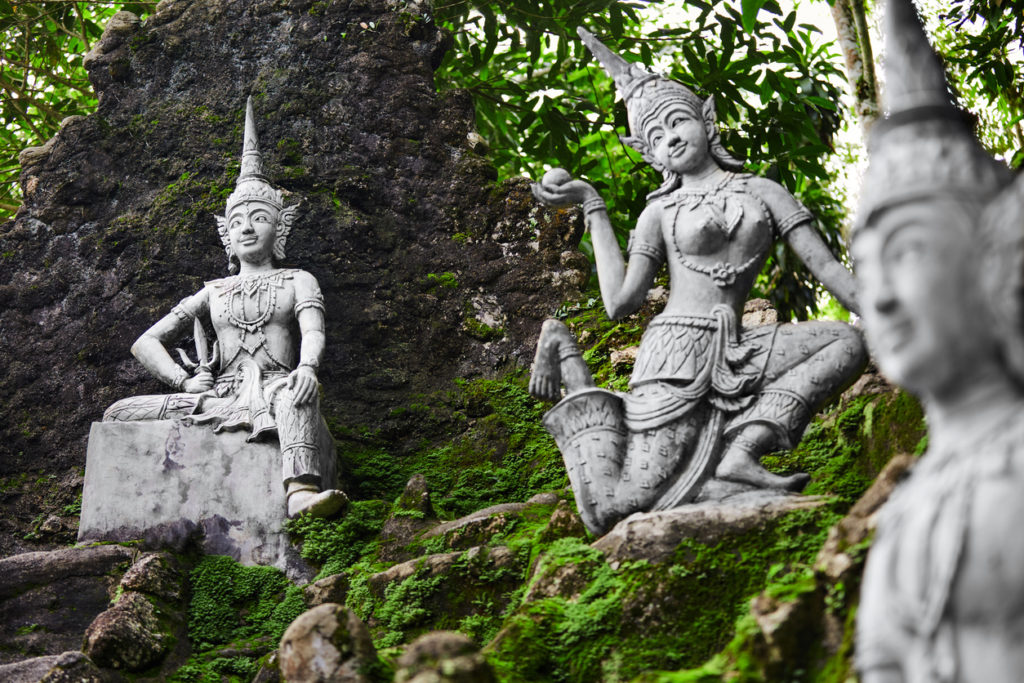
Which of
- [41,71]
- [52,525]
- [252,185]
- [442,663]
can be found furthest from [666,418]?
[41,71]

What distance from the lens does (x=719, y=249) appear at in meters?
6.84

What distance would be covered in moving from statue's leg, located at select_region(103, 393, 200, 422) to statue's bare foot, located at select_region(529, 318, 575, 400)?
2998 mm

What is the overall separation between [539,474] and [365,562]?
177cm

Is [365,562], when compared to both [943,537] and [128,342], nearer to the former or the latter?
[128,342]

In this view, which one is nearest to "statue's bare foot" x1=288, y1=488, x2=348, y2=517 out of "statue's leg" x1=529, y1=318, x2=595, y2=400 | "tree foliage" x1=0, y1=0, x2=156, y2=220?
"statue's leg" x1=529, y1=318, x2=595, y2=400

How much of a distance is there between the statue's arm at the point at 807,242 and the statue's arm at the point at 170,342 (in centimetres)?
414

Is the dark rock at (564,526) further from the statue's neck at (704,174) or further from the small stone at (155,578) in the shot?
the small stone at (155,578)

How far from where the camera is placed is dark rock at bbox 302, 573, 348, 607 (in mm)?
7648

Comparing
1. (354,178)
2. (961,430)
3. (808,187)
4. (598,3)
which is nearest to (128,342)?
(354,178)

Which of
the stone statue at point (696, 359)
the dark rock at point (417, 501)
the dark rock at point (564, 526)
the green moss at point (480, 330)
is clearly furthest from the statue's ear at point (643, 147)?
the green moss at point (480, 330)

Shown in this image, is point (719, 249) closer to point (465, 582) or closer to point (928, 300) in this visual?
point (465, 582)

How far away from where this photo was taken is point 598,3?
11.5 m

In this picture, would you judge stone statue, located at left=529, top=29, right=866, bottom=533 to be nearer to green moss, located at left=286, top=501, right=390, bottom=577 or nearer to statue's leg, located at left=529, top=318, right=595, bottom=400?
statue's leg, located at left=529, top=318, right=595, bottom=400

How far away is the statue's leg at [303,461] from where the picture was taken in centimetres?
820
